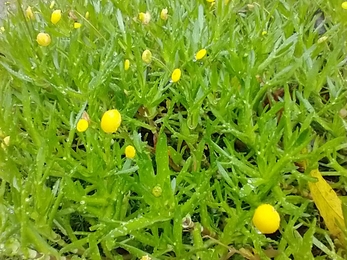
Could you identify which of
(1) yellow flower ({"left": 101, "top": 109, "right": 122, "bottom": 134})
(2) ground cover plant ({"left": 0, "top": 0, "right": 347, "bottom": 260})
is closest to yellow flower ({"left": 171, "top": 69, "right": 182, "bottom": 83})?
(2) ground cover plant ({"left": 0, "top": 0, "right": 347, "bottom": 260})

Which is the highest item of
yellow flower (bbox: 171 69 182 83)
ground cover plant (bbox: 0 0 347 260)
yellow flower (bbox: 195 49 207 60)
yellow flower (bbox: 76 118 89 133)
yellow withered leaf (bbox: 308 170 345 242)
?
yellow flower (bbox: 195 49 207 60)

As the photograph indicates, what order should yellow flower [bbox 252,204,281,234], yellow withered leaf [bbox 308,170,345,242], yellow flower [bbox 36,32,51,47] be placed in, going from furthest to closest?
yellow flower [bbox 36,32,51,47]
yellow withered leaf [bbox 308,170,345,242]
yellow flower [bbox 252,204,281,234]

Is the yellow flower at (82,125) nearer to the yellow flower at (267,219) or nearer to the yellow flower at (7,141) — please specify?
the yellow flower at (7,141)

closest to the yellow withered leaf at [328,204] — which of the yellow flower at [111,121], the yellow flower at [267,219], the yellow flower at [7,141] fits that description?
the yellow flower at [267,219]

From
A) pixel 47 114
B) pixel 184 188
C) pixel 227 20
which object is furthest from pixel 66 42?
pixel 184 188

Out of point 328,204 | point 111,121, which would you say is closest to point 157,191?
point 111,121

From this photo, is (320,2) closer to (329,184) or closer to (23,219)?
(329,184)

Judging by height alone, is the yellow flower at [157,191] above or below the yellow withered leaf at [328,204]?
above

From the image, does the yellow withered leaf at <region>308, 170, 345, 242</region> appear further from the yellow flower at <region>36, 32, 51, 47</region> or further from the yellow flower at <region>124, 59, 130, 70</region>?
the yellow flower at <region>36, 32, 51, 47</region>

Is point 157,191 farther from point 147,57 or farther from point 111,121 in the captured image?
point 147,57
